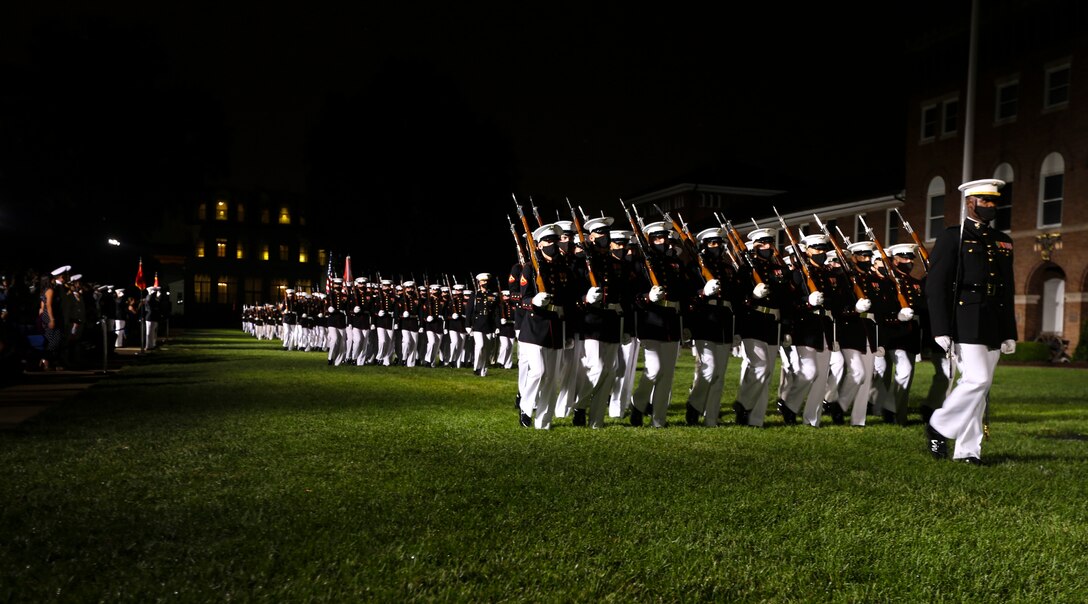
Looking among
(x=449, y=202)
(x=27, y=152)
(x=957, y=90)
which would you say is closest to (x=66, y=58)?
(x=27, y=152)

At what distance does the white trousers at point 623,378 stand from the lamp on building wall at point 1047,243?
2702 centimetres

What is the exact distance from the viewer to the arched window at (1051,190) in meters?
32.9

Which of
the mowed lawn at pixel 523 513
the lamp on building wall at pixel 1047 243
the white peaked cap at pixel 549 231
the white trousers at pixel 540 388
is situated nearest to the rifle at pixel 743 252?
the mowed lawn at pixel 523 513

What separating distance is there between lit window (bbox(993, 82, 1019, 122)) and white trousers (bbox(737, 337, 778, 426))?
29.5m

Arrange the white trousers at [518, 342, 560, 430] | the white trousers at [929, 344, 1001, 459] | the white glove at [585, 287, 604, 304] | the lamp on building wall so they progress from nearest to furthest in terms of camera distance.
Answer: the white trousers at [929, 344, 1001, 459] → the white glove at [585, 287, 604, 304] → the white trousers at [518, 342, 560, 430] → the lamp on building wall

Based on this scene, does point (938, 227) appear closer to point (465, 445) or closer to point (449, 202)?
point (449, 202)

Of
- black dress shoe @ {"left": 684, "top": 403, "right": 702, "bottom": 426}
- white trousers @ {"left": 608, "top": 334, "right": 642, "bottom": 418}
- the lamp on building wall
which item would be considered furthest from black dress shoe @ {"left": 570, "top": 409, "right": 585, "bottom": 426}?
the lamp on building wall

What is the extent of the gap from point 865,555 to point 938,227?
120 feet

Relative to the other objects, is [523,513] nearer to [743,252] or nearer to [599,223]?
[599,223]

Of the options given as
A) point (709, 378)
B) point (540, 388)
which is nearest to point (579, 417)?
point (540, 388)

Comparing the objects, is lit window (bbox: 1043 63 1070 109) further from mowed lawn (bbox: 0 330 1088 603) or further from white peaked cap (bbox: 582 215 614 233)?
white peaked cap (bbox: 582 215 614 233)

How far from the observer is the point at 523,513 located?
5.91m

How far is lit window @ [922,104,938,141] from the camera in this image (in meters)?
38.6

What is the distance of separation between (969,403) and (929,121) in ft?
114
